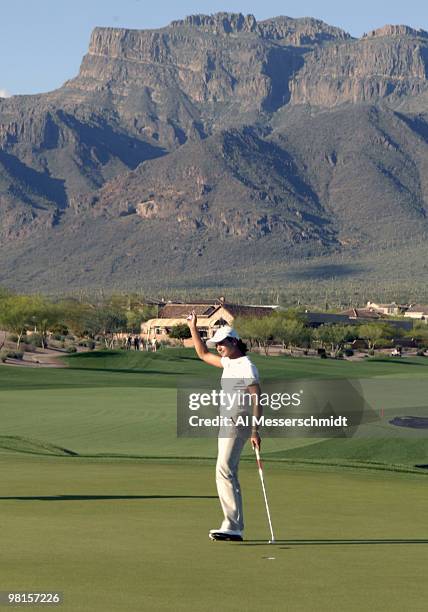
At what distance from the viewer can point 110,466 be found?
78.8ft

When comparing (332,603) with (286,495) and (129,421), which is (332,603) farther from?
(129,421)

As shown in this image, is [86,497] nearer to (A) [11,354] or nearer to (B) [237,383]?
(B) [237,383]

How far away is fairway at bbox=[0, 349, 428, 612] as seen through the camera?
10.3 m

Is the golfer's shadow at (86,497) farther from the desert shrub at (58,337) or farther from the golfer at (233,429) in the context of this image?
the desert shrub at (58,337)

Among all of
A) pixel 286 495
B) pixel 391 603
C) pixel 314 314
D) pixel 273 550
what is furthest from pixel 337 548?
→ pixel 314 314

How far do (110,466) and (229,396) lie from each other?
10730mm

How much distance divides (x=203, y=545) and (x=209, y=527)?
1.57 metres

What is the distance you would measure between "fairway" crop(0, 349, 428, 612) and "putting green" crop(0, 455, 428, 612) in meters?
0.02

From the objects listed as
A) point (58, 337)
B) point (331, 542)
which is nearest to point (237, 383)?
point (331, 542)

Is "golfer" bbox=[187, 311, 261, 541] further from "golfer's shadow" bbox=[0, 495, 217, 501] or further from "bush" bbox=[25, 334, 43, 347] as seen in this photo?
"bush" bbox=[25, 334, 43, 347]

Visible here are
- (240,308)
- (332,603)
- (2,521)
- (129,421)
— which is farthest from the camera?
(240,308)

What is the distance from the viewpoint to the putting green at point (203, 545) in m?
10.2

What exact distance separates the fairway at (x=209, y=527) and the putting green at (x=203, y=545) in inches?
0.7

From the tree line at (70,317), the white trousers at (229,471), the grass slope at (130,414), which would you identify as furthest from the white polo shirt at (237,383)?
the tree line at (70,317)
